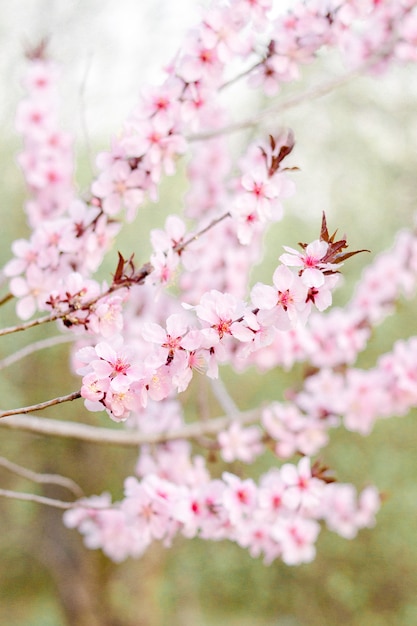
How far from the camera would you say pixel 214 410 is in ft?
17.9

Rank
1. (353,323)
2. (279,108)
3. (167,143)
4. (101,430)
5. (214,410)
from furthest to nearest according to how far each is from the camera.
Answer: (214,410)
(353,323)
(101,430)
(279,108)
(167,143)

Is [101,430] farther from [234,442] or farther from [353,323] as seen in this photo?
[353,323]

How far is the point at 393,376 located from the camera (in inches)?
85.0

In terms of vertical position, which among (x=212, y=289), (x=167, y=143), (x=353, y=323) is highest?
(x=353, y=323)

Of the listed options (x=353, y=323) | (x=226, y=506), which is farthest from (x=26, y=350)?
(x=353, y=323)

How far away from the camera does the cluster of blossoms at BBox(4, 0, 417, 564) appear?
2.78 feet

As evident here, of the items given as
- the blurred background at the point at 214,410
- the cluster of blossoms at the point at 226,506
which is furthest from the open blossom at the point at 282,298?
the blurred background at the point at 214,410

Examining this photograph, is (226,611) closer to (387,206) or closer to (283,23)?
(387,206)

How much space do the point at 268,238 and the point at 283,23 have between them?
443 centimetres

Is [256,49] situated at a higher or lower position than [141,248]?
lower

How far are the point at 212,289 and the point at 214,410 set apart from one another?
14.3ft

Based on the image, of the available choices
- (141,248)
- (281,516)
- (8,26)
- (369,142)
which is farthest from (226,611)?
(8,26)

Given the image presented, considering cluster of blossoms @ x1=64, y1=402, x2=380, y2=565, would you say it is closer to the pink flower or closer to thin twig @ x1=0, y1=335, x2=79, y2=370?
the pink flower

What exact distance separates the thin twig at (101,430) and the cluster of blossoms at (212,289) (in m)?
0.02
